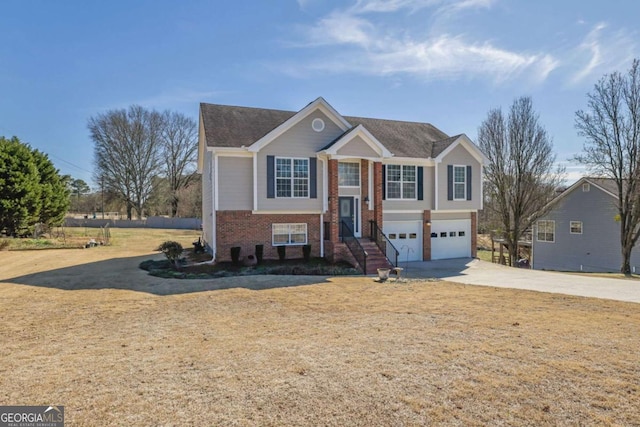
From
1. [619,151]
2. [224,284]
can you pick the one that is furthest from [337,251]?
[619,151]

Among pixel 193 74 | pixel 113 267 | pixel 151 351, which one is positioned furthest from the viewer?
pixel 193 74

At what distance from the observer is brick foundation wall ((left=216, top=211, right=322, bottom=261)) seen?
16.6 m

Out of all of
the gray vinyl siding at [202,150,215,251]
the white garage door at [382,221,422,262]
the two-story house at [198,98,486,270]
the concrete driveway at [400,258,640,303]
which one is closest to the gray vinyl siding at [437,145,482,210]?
the two-story house at [198,98,486,270]

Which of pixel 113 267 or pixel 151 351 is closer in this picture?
pixel 151 351

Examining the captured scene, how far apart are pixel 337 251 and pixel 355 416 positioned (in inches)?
522

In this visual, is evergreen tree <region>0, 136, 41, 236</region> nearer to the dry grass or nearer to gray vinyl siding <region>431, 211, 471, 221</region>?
the dry grass

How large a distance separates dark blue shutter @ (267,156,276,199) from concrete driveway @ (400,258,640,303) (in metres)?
6.90

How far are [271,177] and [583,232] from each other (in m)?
23.9

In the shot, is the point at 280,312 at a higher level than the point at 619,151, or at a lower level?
lower

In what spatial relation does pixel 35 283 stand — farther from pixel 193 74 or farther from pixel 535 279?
pixel 535 279

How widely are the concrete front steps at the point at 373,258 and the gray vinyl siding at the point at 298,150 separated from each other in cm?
283

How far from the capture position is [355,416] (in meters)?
3.93

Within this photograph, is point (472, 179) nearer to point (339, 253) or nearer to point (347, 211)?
point (347, 211)

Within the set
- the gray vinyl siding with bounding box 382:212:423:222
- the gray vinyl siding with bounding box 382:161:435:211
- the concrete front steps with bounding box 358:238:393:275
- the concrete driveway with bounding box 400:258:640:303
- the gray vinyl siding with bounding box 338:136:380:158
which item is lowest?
the concrete driveway with bounding box 400:258:640:303
